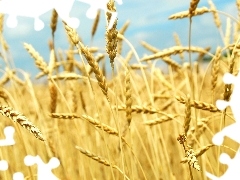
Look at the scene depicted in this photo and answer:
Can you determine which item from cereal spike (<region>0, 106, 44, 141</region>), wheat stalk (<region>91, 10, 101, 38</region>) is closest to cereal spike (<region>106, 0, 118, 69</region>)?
cereal spike (<region>0, 106, 44, 141</region>)

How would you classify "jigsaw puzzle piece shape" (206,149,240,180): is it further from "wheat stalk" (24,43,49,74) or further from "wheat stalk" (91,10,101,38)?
"wheat stalk" (91,10,101,38)

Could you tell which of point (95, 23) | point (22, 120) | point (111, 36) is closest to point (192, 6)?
point (111, 36)

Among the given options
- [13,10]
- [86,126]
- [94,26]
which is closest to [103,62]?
[86,126]

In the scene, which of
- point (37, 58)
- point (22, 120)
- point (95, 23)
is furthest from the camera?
point (95, 23)

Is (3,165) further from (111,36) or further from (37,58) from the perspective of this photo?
(111,36)

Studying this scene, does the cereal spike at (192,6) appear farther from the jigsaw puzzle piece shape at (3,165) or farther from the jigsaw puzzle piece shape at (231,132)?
the jigsaw puzzle piece shape at (3,165)

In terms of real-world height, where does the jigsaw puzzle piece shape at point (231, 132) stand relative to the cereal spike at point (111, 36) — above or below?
below

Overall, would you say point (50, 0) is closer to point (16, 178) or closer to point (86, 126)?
point (16, 178)

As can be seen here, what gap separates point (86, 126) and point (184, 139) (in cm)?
114

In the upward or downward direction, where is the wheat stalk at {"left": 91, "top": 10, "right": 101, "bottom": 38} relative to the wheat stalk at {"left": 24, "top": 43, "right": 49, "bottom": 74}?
upward

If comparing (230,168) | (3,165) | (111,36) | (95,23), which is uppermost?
(95,23)

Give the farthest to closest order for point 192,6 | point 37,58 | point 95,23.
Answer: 1. point 95,23
2. point 37,58
3. point 192,6

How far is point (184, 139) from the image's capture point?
671 millimetres

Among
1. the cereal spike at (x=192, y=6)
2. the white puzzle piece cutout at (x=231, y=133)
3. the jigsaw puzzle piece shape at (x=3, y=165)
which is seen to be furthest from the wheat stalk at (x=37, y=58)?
the white puzzle piece cutout at (x=231, y=133)
